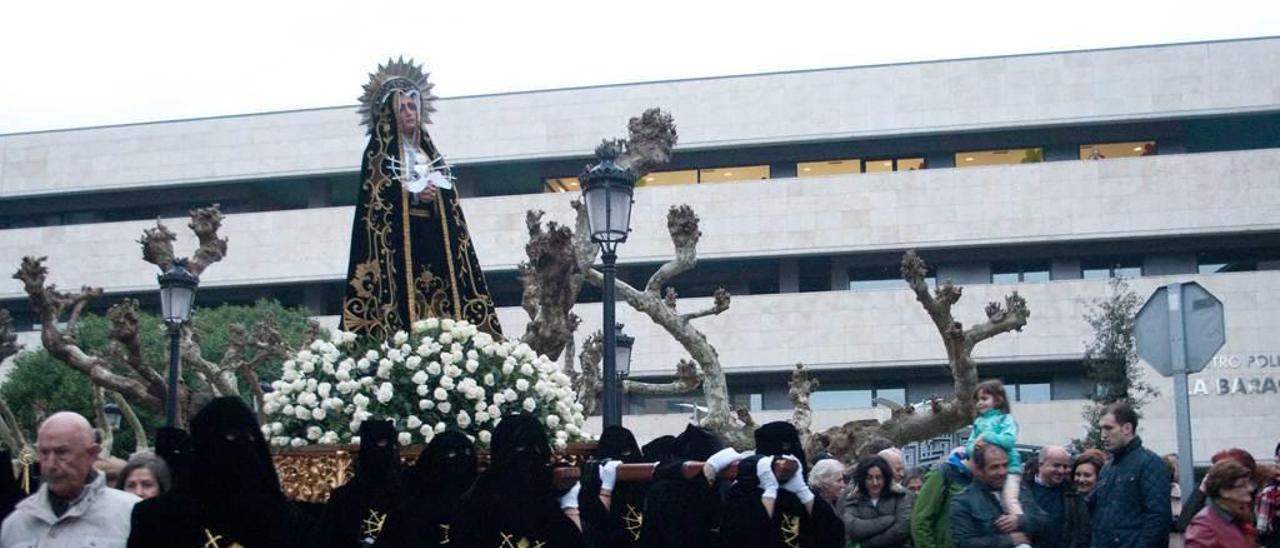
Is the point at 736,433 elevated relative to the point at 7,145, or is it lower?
lower

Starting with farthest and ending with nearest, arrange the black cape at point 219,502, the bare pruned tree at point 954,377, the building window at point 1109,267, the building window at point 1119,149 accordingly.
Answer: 1. the building window at point 1119,149
2. the building window at point 1109,267
3. the bare pruned tree at point 954,377
4. the black cape at point 219,502

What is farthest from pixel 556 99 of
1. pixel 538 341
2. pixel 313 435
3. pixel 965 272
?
pixel 313 435

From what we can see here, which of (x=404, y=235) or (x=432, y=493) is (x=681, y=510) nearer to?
(x=432, y=493)

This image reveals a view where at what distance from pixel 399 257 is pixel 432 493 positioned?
11.9 feet

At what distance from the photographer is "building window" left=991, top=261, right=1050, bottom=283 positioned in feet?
150

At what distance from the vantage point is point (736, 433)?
23.4 metres

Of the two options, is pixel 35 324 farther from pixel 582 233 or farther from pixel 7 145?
pixel 582 233

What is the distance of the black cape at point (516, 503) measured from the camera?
7598 mm

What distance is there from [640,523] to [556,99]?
40.7 m

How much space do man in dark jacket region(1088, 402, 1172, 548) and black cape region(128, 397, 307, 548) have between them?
5637mm

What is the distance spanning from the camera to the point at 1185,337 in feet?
30.0

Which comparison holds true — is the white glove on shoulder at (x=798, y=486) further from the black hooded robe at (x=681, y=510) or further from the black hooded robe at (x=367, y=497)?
the black hooded robe at (x=367, y=497)

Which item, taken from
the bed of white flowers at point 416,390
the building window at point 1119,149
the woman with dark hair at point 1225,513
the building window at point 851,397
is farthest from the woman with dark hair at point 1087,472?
the building window at point 1119,149

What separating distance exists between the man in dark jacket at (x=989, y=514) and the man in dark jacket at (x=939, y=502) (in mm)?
566
